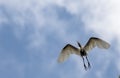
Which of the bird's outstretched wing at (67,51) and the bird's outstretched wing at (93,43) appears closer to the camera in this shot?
the bird's outstretched wing at (93,43)

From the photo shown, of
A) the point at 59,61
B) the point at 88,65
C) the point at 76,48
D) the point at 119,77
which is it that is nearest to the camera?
the point at 88,65

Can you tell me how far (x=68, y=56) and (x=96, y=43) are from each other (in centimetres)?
277

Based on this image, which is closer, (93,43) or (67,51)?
(93,43)

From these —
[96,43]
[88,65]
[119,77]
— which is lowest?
[88,65]

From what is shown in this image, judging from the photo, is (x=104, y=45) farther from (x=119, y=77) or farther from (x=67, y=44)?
(x=119, y=77)

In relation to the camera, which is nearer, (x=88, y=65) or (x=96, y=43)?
(x=88, y=65)

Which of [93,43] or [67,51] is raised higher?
[67,51]

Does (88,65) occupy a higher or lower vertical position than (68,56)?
lower

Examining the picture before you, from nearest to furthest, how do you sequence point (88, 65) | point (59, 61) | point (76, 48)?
point (88, 65)
point (59, 61)
point (76, 48)

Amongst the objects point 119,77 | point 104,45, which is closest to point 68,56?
point 104,45

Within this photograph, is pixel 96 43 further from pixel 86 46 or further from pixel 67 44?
pixel 67 44

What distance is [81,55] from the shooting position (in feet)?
105

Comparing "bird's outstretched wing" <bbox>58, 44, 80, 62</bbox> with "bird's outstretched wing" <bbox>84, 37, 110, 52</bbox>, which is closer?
"bird's outstretched wing" <bbox>84, 37, 110, 52</bbox>

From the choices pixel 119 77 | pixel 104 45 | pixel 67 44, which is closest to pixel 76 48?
pixel 67 44
